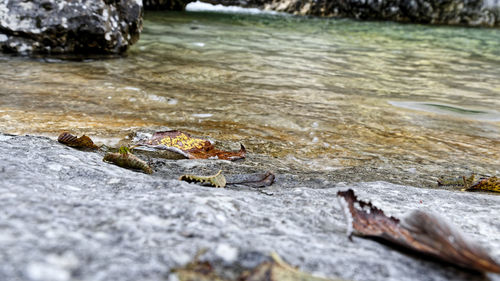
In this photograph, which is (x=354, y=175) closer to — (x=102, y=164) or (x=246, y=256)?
(x=102, y=164)

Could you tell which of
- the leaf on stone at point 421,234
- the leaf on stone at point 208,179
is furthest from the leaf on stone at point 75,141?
the leaf on stone at point 421,234

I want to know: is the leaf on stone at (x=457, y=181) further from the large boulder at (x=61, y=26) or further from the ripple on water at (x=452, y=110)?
the large boulder at (x=61, y=26)

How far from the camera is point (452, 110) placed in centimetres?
301

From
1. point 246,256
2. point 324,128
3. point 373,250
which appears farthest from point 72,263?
point 324,128

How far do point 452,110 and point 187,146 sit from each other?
2.00 meters

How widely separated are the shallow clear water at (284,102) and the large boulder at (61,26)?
0.82 feet

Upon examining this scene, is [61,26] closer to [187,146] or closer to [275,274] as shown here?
[187,146]

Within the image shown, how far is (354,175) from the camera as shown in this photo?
71.7 inches

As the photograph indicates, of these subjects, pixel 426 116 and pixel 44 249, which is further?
pixel 426 116

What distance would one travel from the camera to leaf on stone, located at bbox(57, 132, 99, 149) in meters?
1.77

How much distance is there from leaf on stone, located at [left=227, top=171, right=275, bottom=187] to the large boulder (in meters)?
3.11

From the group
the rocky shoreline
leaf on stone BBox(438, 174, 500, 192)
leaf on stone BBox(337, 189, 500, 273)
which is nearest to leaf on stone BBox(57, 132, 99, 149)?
leaf on stone BBox(337, 189, 500, 273)

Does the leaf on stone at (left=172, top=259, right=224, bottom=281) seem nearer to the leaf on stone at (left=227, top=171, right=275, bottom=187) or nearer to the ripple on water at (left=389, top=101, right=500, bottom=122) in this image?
the leaf on stone at (left=227, top=171, right=275, bottom=187)

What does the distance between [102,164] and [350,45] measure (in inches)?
206
